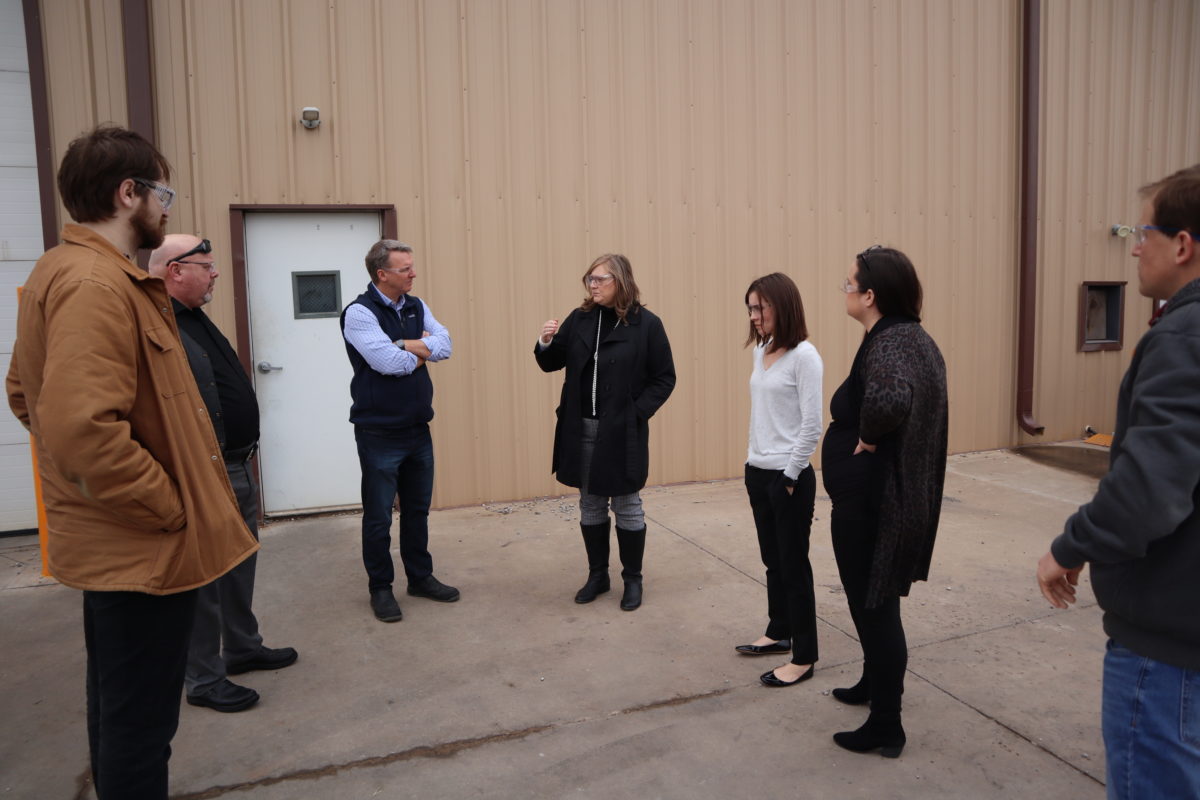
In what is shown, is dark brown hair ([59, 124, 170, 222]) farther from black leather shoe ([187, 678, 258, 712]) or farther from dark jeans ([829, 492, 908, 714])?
dark jeans ([829, 492, 908, 714])

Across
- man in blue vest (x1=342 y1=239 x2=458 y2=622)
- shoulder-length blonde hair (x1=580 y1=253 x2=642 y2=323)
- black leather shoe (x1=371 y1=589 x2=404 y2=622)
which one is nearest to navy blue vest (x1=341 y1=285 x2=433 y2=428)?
man in blue vest (x1=342 y1=239 x2=458 y2=622)

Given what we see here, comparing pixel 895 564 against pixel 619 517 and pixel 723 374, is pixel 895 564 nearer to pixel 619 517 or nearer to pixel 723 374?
pixel 619 517

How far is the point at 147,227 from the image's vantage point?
2.12m

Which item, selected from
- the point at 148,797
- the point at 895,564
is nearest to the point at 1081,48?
the point at 895,564

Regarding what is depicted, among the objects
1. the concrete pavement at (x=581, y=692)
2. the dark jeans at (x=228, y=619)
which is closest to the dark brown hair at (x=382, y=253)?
the dark jeans at (x=228, y=619)

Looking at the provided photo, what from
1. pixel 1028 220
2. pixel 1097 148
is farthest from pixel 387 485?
pixel 1097 148

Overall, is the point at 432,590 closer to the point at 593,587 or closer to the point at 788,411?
the point at 593,587

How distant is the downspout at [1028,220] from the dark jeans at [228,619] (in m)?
7.47

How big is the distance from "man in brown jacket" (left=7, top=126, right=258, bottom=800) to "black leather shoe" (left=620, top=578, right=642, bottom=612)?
8.26 feet

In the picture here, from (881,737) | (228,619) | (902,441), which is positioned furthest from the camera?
(228,619)

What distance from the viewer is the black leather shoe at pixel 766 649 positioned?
3.75 meters

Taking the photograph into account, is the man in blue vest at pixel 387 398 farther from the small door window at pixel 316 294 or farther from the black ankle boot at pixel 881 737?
the black ankle boot at pixel 881 737

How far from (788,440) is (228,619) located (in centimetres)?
251

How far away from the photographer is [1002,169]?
8188 millimetres
